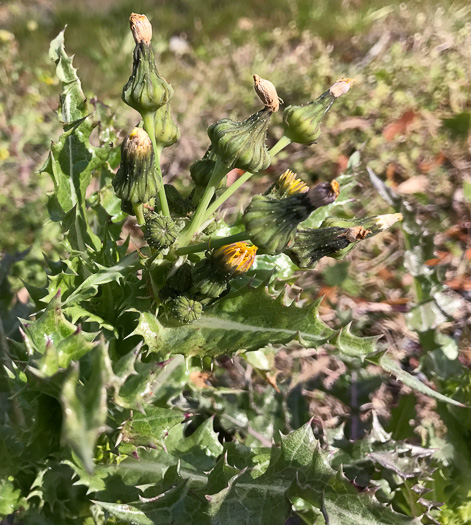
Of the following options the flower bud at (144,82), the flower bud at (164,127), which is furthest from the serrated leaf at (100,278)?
the flower bud at (144,82)

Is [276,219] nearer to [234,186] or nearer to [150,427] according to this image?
[234,186]

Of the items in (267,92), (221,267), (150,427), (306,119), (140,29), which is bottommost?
(150,427)

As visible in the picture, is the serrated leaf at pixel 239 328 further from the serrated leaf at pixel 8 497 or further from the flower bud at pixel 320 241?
the serrated leaf at pixel 8 497

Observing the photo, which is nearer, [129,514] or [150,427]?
[129,514]

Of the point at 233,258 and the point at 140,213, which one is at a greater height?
the point at 140,213

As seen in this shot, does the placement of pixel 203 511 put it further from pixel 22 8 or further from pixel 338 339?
pixel 22 8

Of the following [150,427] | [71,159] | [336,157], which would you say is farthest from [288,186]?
[336,157]
